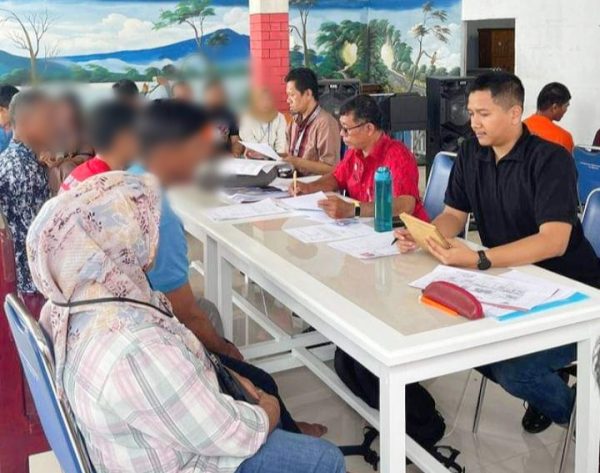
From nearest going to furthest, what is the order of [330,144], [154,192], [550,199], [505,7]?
[154,192]
[550,199]
[330,144]
[505,7]

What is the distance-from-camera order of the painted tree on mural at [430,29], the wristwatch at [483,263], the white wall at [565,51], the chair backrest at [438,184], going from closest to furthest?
1. the wristwatch at [483,263]
2. the chair backrest at [438,184]
3. the white wall at [565,51]
4. the painted tree on mural at [430,29]

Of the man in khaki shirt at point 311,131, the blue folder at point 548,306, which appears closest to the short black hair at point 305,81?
the man in khaki shirt at point 311,131

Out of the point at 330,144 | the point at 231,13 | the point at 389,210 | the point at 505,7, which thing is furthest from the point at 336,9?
the point at 389,210

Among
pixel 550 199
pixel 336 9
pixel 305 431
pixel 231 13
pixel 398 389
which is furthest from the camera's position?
pixel 336 9

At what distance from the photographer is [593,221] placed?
2.29 meters

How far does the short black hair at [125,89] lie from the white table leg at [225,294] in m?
1.71

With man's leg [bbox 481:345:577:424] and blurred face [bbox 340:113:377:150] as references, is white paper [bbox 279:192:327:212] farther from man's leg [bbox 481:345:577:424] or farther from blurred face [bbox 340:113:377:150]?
man's leg [bbox 481:345:577:424]

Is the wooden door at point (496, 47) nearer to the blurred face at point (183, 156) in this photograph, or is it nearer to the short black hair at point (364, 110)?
the short black hair at point (364, 110)

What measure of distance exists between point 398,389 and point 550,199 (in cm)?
90

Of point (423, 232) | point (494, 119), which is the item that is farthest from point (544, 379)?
point (494, 119)

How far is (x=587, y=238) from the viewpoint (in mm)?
2289

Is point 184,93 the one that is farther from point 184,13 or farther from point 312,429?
point 184,13

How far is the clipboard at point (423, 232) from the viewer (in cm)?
195

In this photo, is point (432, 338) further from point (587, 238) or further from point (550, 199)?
point (587, 238)
